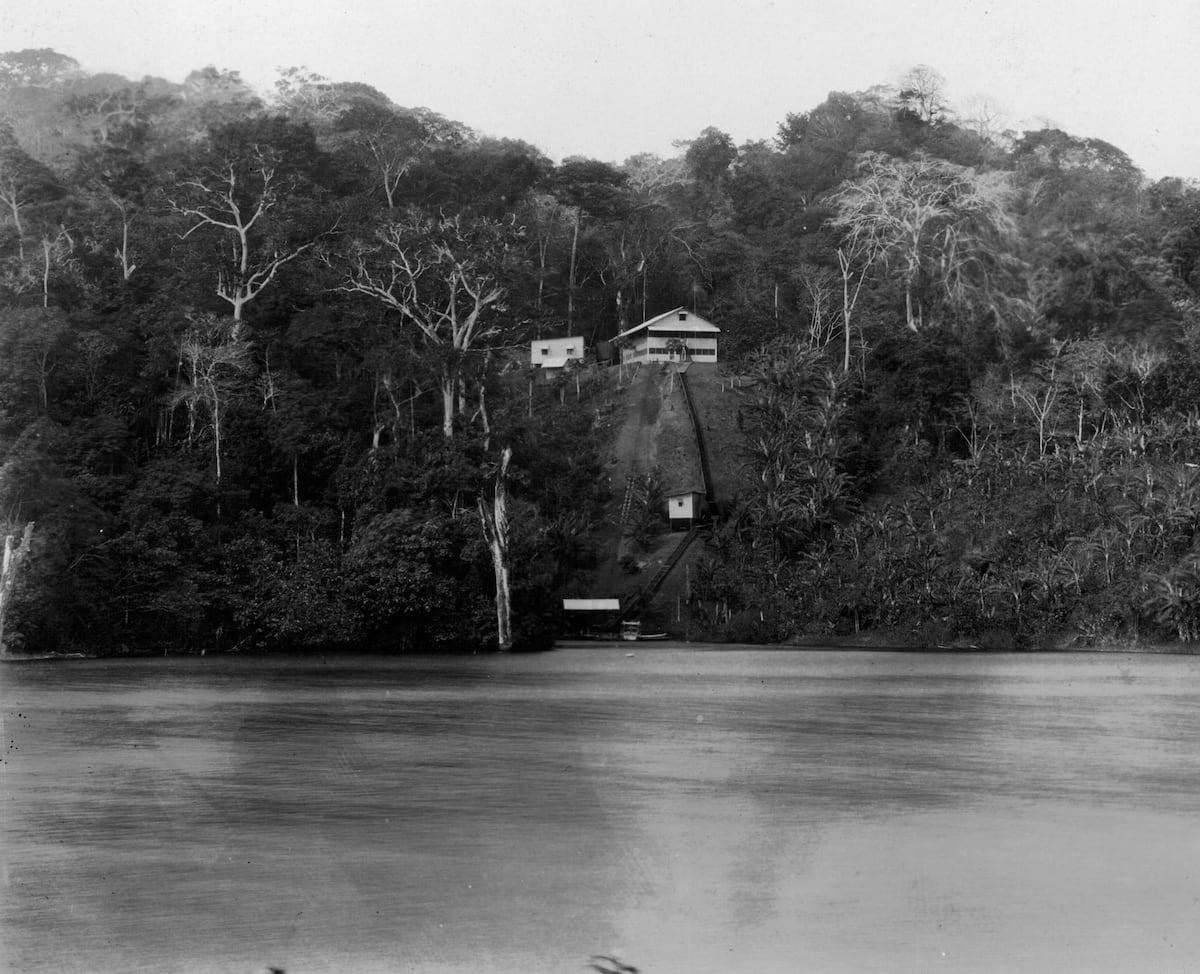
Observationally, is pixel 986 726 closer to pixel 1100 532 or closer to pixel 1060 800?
pixel 1060 800

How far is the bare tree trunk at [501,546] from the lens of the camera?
42.1 metres

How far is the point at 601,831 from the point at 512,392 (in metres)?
A: 40.5

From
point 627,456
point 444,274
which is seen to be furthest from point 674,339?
point 444,274

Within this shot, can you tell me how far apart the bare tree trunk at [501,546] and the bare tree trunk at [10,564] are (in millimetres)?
12698

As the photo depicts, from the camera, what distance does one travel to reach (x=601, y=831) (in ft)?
53.9

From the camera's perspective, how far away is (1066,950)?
11.7m

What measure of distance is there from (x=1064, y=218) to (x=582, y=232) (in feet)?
72.2

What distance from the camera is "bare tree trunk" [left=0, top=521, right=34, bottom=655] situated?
119 feet

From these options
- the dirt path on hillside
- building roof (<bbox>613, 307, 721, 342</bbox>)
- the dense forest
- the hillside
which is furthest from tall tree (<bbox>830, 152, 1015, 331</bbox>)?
the dirt path on hillside

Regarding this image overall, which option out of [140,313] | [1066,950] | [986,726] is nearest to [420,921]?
[1066,950]

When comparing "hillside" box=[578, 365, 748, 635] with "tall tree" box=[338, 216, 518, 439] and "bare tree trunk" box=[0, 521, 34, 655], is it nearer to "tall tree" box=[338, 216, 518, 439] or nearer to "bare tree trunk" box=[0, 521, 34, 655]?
"tall tree" box=[338, 216, 518, 439]

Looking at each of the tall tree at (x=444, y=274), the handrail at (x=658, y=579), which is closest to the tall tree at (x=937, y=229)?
the handrail at (x=658, y=579)

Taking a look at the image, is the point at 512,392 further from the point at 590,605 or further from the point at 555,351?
the point at 590,605

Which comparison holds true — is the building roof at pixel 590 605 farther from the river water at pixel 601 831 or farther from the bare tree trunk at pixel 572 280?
the bare tree trunk at pixel 572 280
